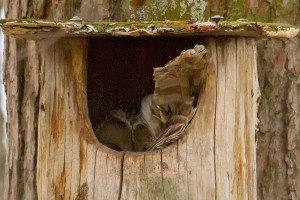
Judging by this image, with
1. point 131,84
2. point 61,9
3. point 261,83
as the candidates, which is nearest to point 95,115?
point 131,84

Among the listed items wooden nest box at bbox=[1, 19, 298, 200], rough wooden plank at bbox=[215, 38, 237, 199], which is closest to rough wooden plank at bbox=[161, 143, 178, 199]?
wooden nest box at bbox=[1, 19, 298, 200]

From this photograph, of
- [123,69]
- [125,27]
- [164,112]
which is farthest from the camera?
[123,69]

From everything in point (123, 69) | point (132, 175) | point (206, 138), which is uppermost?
point (123, 69)

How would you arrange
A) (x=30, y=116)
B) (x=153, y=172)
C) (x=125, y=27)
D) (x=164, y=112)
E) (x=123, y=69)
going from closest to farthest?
(x=125, y=27), (x=153, y=172), (x=164, y=112), (x=30, y=116), (x=123, y=69)

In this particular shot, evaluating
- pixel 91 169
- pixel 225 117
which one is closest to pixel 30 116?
pixel 91 169

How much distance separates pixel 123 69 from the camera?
9.34 feet

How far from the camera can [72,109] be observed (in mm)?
2254

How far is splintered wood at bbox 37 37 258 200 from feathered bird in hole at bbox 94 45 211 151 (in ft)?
0.04

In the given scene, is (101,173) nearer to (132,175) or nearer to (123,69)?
(132,175)

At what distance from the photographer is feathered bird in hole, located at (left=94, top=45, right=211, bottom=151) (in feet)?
6.86

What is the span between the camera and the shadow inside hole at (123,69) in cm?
276

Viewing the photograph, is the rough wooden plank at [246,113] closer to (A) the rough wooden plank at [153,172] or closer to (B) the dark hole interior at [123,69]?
(A) the rough wooden plank at [153,172]

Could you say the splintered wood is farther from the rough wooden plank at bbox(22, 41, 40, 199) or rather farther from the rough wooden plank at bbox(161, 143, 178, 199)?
the rough wooden plank at bbox(22, 41, 40, 199)

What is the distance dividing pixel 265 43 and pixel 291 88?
0.20 meters
